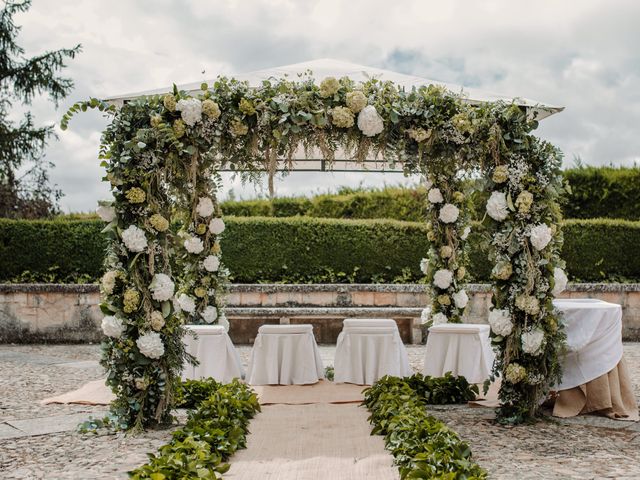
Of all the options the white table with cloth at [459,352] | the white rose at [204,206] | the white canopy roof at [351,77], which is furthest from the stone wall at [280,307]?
the white canopy roof at [351,77]

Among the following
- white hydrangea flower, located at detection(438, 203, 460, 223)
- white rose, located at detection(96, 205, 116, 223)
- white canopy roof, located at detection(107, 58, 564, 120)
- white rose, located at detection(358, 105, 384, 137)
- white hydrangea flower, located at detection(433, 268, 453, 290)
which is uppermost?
white canopy roof, located at detection(107, 58, 564, 120)

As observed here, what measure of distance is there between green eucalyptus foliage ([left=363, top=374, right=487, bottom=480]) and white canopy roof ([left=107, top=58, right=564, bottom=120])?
2821mm

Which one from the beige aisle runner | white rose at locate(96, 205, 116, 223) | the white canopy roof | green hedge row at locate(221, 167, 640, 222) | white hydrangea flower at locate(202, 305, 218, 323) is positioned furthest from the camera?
green hedge row at locate(221, 167, 640, 222)

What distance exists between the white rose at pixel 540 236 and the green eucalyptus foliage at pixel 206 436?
9.66 ft

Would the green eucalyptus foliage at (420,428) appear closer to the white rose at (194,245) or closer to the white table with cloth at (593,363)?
the white table with cloth at (593,363)

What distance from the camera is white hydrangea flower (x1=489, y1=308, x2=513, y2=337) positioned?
625cm

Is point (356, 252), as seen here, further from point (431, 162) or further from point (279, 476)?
point (279, 476)

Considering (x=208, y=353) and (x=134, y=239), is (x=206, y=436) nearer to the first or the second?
(x=134, y=239)

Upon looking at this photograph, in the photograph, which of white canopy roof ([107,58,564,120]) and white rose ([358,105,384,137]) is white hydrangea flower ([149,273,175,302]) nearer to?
white canopy roof ([107,58,564,120])

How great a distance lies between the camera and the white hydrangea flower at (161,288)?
5906 mm

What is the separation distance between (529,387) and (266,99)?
11.4ft

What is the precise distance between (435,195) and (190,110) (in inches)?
161

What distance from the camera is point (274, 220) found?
1317 centimetres

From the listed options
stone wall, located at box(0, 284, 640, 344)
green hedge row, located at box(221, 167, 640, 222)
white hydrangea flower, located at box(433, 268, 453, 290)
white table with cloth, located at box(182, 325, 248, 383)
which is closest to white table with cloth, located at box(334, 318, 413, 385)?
white hydrangea flower, located at box(433, 268, 453, 290)
